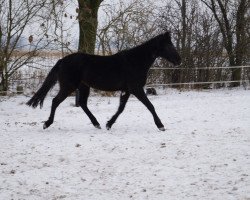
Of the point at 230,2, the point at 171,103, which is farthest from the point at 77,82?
the point at 230,2

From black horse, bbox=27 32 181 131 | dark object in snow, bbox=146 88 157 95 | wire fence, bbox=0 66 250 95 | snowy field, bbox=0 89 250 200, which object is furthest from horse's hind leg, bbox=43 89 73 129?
dark object in snow, bbox=146 88 157 95

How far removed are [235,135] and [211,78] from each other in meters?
13.3

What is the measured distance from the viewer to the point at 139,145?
6.25 m

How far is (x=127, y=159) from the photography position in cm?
547

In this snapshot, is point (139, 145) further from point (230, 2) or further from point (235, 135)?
point (230, 2)

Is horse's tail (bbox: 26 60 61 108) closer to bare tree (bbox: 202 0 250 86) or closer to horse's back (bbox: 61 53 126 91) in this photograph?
horse's back (bbox: 61 53 126 91)

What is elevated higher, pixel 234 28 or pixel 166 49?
pixel 234 28

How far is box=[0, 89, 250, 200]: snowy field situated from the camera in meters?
4.23

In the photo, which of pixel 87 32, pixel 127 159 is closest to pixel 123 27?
pixel 87 32

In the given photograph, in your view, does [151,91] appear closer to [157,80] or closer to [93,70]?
[157,80]

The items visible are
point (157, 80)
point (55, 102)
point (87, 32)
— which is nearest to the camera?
point (55, 102)

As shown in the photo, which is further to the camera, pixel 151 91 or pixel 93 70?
pixel 151 91

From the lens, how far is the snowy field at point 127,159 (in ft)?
13.9

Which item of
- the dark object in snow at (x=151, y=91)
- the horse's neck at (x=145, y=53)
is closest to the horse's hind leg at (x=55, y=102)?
the horse's neck at (x=145, y=53)
